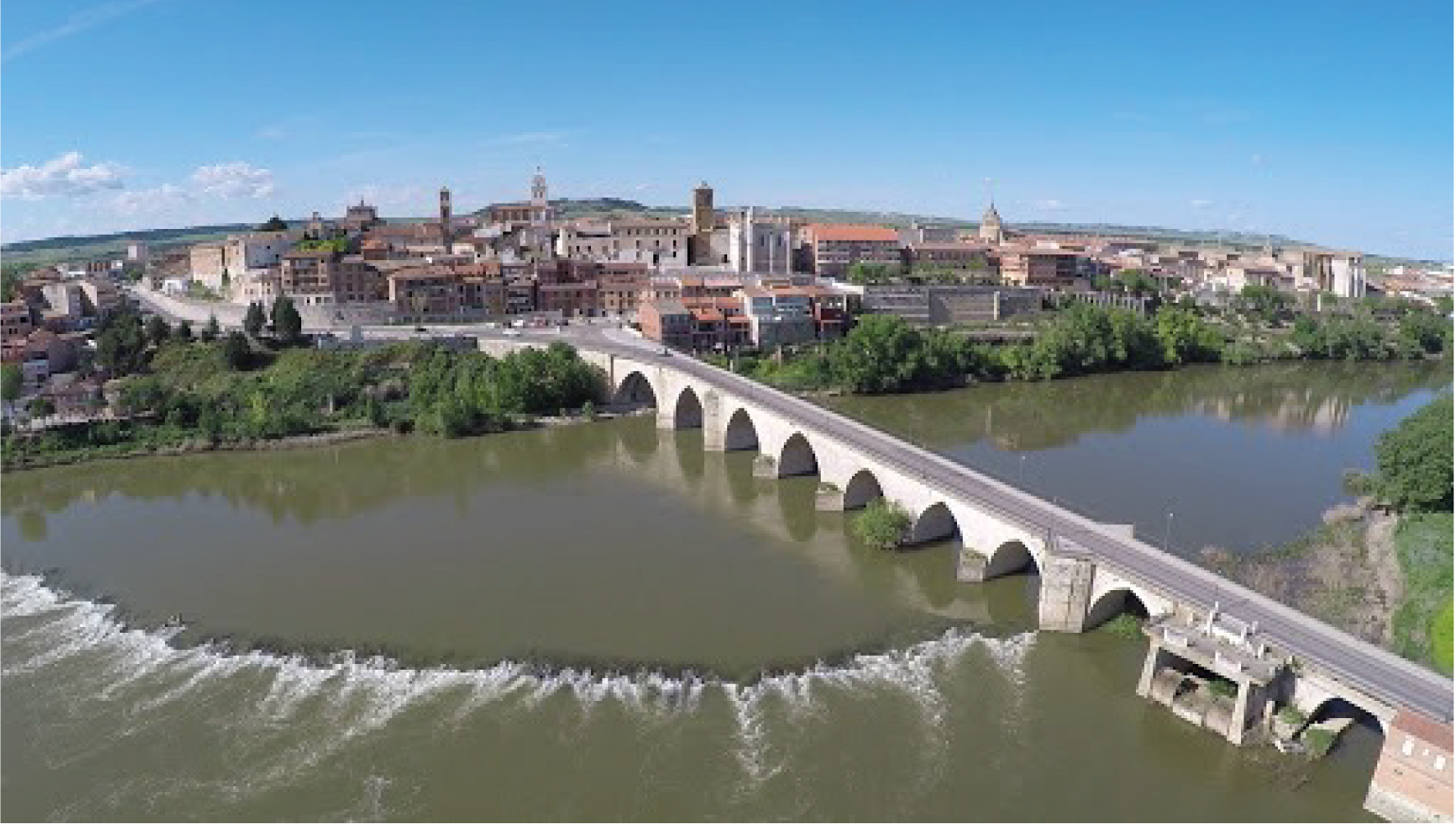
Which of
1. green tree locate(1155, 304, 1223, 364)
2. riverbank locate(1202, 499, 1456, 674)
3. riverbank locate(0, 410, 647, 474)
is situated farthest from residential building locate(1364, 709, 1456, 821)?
green tree locate(1155, 304, 1223, 364)

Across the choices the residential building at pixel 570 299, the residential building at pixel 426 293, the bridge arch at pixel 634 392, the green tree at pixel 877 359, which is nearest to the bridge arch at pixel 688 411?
the bridge arch at pixel 634 392

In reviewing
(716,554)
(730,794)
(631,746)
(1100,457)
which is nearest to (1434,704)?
(730,794)

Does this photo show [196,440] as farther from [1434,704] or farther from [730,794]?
[1434,704]

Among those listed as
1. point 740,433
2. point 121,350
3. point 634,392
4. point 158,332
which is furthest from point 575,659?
point 158,332

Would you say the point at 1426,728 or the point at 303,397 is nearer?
the point at 1426,728

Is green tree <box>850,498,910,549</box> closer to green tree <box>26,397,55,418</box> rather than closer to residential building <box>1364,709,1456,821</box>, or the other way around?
residential building <box>1364,709,1456,821</box>

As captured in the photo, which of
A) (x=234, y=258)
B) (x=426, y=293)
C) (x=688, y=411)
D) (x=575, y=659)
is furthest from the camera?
(x=234, y=258)

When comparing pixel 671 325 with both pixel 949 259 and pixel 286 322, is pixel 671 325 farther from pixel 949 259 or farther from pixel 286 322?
pixel 949 259
